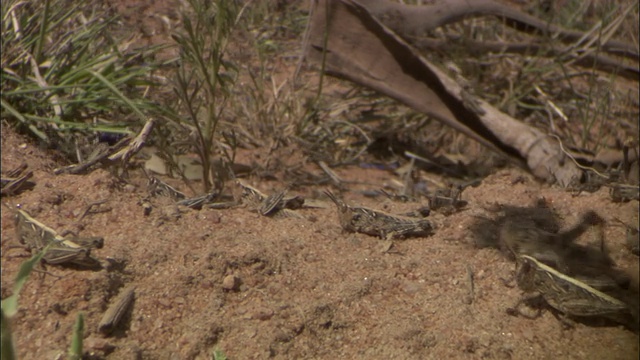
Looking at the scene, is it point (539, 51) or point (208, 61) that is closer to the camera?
point (208, 61)

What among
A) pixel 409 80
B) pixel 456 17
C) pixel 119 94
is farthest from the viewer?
pixel 456 17

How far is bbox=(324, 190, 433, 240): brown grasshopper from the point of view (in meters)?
2.38

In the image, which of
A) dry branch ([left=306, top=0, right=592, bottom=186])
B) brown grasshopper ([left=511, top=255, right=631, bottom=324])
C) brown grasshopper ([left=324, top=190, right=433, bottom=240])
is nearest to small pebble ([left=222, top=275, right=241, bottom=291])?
brown grasshopper ([left=324, top=190, right=433, bottom=240])

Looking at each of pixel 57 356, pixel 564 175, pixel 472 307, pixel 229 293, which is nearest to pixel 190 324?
pixel 229 293

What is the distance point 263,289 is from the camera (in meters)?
2.04

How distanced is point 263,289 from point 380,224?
521mm

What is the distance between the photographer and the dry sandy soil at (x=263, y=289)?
1.84 meters

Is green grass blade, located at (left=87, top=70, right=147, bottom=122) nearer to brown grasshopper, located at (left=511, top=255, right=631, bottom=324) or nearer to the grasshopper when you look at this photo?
the grasshopper

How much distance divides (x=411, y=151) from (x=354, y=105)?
1.23 ft

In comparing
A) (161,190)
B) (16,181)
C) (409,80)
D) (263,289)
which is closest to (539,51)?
(409,80)

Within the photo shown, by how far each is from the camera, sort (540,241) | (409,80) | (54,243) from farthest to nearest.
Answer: (409,80)
(540,241)
(54,243)

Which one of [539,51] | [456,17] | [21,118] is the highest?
[21,118]

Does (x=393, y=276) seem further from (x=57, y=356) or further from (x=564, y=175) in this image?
(x=564, y=175)

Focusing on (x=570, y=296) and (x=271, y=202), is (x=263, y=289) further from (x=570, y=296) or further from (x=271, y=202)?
(x=570, y=296)
